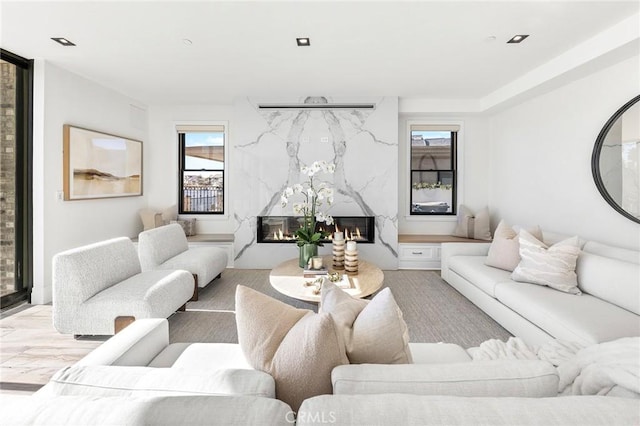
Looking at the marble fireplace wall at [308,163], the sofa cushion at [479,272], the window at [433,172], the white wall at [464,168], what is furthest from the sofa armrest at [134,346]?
the window at [433,172]

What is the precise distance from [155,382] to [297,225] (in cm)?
395

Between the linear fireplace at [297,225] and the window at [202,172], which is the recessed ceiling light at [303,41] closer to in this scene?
the linear fireplace at [297,225]

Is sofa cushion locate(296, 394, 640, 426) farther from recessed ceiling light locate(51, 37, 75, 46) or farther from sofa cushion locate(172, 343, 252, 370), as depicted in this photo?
recessed ceiling light locate(51, 37, 75, 46)

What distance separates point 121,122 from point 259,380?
476 cm

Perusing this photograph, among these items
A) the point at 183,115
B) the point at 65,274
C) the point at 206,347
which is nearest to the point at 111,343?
the point at 206,347

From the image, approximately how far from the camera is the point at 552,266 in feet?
8.28

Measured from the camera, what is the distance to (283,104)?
455cm

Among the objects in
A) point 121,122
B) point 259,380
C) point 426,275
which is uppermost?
point 121,122

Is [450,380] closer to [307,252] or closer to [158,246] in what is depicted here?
[307,252]

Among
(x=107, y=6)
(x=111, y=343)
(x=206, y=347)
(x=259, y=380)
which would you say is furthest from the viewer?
(x=107, y=6)

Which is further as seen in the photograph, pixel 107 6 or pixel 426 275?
pixel 426 275

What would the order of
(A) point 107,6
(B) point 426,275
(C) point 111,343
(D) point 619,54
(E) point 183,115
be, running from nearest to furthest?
(C) point 111,343, (A) point 107,6, (D) point 619,54, (B) point 426,275, (E) point 183,115

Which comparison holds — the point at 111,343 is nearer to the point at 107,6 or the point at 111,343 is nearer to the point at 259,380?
the point at 259,380

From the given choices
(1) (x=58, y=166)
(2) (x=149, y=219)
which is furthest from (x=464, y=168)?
(1) (x=58, y=166)
